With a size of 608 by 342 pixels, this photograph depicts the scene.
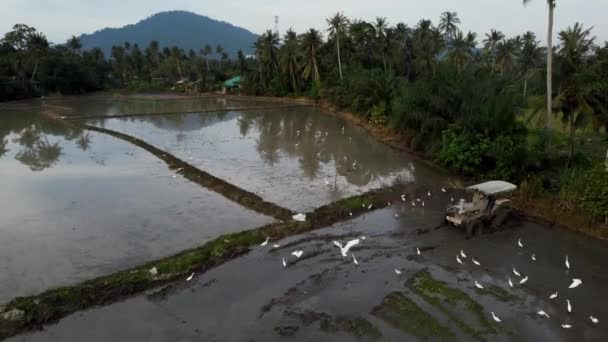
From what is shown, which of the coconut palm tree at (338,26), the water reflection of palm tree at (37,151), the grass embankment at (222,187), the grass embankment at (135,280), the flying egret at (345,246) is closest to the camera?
the grass embankment at (135,280)

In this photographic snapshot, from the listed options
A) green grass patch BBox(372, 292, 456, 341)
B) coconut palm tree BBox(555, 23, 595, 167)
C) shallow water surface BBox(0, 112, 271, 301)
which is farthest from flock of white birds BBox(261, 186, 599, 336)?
coconut palm tree BBox(555, 23, 595, 167)

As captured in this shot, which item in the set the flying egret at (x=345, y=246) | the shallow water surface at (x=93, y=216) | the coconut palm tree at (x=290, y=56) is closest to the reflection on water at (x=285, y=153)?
the shallow water surface at (x=93, y=216)

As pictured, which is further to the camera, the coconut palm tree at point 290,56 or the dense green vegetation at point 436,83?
the coconut palm tree at point 290,56

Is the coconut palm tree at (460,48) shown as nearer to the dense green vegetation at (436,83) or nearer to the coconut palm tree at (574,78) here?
the dense green vegetation at (436,83)

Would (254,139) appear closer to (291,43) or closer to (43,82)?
Answer: (291,43)

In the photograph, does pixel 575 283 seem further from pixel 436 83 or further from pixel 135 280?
pixel 436 83

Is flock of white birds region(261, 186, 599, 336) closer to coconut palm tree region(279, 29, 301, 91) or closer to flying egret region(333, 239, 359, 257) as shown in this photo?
flying egret region(333, 239, 359, 257)

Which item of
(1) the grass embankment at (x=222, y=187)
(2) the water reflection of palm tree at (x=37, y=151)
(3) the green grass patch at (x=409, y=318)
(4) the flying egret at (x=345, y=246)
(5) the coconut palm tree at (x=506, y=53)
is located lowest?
(3) the green grass patch at (x=409, y=318)
